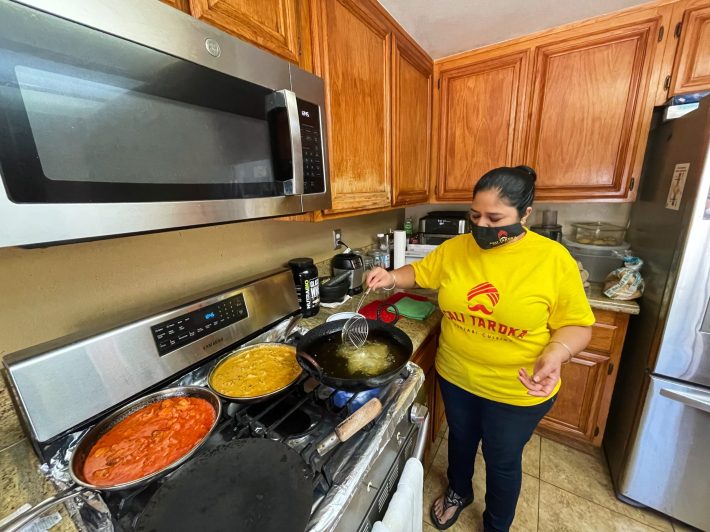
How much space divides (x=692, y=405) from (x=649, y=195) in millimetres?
914

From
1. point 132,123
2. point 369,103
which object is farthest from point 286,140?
Result: point 369,103

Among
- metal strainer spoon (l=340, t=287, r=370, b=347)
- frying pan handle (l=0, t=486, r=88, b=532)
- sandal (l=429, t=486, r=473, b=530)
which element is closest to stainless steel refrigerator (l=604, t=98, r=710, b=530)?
sandal (l=429, t=486, r=473, b=530)

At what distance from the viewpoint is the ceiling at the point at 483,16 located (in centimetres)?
117

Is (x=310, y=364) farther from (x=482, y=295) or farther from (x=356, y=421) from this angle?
(x=482, y=295)

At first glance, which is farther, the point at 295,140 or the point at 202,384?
the point at 202,384

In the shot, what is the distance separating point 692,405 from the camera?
3.54 feet

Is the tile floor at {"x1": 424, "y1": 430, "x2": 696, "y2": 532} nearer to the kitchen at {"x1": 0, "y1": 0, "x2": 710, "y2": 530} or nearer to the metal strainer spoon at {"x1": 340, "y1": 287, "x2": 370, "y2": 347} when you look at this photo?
the kitchen at {"x1": 0, "y1": 0, "x2": 710, "y2": 530}

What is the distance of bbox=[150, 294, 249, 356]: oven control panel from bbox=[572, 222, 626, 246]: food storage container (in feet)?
6.00

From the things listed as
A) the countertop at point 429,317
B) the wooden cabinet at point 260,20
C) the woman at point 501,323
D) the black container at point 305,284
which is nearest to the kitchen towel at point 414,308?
the countertop at point 429,317


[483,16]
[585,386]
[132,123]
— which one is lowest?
[585,386]

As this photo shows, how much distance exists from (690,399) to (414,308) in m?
1.06

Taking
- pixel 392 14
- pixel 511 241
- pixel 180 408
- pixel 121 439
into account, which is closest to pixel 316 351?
pixel 180 408

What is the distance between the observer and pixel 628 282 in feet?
4.32

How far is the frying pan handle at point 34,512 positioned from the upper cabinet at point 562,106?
1872 mm
